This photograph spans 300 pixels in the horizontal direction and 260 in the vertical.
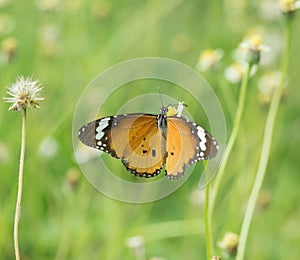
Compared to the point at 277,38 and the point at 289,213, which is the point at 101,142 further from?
the point at 277,38

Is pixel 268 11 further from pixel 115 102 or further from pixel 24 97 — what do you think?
pixel 24 97

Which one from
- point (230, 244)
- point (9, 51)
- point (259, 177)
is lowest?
point (230, 244)

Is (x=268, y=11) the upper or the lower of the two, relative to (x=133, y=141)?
upper

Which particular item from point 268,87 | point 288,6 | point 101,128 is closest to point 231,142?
point 101,128

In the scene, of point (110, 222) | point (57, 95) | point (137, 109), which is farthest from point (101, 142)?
point (57, 95)

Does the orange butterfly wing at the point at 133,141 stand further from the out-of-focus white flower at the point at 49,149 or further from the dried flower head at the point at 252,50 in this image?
the out-of-focus white flower at the point at 49,149

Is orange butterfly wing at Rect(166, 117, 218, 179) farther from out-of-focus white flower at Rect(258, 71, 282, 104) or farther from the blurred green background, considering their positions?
out-of-focus white flower at Rect(258, 71, 282, 104)

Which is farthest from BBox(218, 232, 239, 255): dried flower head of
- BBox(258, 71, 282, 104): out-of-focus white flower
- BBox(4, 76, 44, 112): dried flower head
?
BBox(258, 71, 282, 104): out-of-focus white flower
